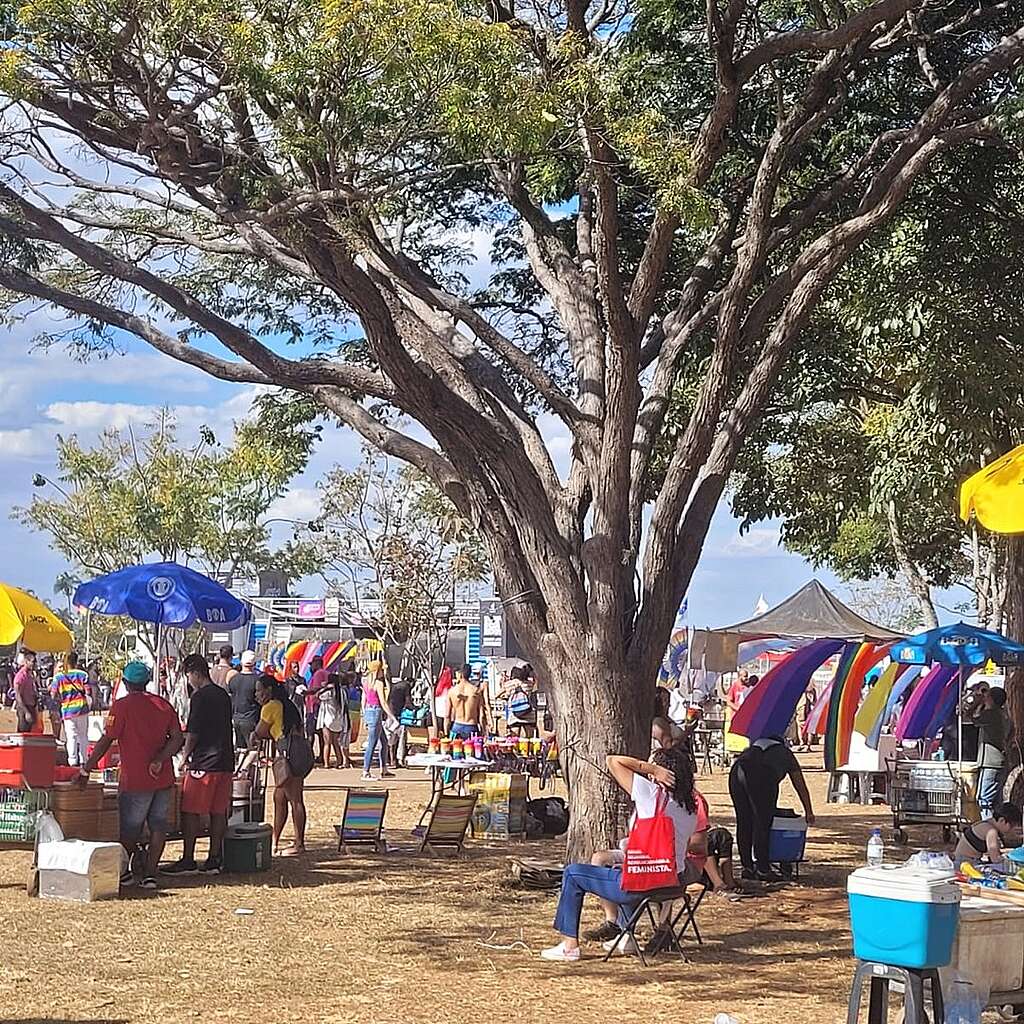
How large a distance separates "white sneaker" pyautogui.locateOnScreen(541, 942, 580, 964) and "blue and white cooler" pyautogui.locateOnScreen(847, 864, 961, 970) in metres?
3.30

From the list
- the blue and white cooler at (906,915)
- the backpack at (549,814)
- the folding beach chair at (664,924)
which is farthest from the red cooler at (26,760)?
the blue and white cooler at (906,915)

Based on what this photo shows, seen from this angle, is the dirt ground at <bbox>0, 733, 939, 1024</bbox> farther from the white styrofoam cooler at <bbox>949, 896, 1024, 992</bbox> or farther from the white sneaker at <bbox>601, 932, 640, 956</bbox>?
the white styrofoam cooler at <bbox>949, 896, 1024, 992</bbox>

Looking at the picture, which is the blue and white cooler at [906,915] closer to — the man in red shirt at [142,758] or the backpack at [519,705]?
the man in red shirt at [142,758]

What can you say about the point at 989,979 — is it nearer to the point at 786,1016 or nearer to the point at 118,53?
the point at 786,1016

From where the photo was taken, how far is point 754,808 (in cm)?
1297

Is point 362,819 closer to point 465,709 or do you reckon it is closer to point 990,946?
point 465,709

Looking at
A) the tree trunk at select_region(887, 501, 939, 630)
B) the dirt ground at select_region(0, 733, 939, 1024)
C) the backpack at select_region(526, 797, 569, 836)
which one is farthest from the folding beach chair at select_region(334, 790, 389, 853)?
the tree trunk at select_region(887, 501, 939, 630)

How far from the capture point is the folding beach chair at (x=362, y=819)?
14430 mm

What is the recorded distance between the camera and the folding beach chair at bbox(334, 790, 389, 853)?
47.3 ft

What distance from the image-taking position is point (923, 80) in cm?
1397

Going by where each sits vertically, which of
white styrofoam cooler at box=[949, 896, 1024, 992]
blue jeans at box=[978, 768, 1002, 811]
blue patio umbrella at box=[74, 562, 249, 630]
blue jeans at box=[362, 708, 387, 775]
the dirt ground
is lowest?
the dirt ground

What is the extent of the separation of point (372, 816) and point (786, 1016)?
6.84 meters

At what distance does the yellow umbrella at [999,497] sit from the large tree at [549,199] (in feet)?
10.9

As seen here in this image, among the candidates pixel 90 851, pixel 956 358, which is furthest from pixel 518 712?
pixel 90 851
